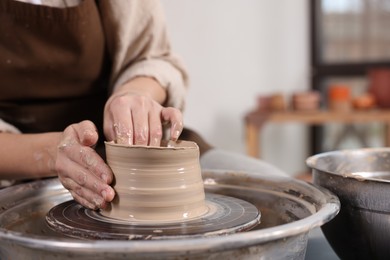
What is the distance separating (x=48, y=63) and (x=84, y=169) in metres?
0.46

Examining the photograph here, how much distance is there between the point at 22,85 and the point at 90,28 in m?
0.18

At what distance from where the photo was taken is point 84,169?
0.76 m

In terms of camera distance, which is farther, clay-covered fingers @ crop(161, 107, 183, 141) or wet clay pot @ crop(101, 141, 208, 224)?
clay-covered fingers @ crop(161, 107, 183, 141)

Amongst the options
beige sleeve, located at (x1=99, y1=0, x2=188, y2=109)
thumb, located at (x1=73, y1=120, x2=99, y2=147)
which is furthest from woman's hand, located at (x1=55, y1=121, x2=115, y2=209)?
beige sleeve, located at (x1=99, y1=0, x2=188, y2=109)

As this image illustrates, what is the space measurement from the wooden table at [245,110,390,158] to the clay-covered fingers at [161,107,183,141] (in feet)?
6.74

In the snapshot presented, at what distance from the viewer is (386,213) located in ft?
2.33

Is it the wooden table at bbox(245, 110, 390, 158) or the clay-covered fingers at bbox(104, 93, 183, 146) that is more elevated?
the clay-covered fingers at bbox(104, 93, 183, 146)

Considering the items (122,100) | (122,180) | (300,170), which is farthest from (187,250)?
(300,170)

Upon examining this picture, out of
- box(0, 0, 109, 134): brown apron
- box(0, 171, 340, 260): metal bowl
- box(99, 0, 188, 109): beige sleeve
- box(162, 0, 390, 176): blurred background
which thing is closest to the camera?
box(0, 171, 340, 260): metal bowl

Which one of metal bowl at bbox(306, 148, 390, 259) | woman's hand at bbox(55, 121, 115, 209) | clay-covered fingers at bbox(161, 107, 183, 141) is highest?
clay-covered fingers at bbox(161, 107, 183, 141)

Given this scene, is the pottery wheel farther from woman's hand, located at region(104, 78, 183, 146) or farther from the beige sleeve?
the beige sleeve

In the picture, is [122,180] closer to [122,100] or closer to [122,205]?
[122,205]

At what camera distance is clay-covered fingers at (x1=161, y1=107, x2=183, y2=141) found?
2.73ft

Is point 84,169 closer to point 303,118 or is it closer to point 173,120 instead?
point 173,120
